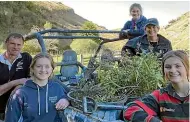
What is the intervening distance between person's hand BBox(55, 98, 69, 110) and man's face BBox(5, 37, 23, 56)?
1.35 metres

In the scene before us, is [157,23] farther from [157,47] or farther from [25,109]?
[25,109]

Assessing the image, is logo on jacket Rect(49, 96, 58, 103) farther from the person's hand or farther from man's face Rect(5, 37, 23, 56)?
man's face Rect(5, 37, 23, 56)

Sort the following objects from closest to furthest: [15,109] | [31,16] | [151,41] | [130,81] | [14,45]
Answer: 1. [15,109]
2. [130,81]
3. [14,45]
4. [151,41]
5. [31,16]

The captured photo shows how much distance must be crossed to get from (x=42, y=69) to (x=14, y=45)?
122 cm

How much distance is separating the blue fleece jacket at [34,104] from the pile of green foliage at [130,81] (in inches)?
12.7

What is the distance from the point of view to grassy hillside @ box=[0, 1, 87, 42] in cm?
4647

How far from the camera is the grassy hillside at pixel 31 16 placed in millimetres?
Answer: 46469

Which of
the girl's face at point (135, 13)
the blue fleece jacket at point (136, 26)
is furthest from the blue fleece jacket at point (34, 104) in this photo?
the girl's face at point (135, 13)

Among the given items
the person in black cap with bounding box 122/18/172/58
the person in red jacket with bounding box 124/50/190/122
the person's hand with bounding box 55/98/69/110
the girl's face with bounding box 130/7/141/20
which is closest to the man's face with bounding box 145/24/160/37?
the person in black cap with bounding box 122/18/172/58

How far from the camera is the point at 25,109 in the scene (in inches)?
138

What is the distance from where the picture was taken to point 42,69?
11.6ft

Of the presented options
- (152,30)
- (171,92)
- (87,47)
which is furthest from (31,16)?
(171,92)

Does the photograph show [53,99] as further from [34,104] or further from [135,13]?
[135,13]

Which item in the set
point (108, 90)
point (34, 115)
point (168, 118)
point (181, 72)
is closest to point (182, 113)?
point (168, 118)
